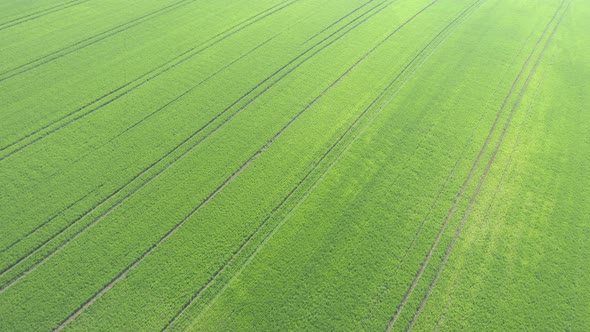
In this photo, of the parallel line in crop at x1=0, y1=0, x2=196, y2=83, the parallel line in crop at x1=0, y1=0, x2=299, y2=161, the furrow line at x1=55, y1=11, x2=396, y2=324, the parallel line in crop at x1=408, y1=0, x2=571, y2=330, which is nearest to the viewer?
the furrow line at x1=55, y1=11, x2=396, y2=324

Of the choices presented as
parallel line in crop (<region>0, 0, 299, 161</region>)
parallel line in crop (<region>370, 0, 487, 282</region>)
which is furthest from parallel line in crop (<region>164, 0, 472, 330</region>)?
parallel line in crop (<region>0, 0, 299, 161</region>)

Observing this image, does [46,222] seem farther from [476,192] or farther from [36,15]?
[36,15]

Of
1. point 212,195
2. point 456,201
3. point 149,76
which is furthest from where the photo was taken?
point 149,76

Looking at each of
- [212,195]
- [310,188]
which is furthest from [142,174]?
[310,188]

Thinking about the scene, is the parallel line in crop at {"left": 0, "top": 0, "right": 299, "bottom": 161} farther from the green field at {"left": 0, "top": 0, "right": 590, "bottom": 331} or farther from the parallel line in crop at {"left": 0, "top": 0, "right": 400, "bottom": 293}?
the parallel line in crop at {"left": 0, "top": 0, "right": 400, "bottom": 293}

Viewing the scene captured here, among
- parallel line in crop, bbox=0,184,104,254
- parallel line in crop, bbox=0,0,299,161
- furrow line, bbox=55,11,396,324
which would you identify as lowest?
furrow line, bbox=55,11,396,324

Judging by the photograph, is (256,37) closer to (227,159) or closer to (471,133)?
(227,159)
